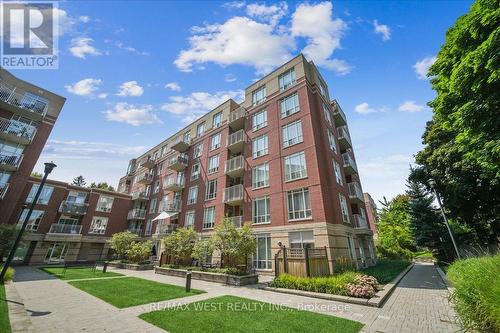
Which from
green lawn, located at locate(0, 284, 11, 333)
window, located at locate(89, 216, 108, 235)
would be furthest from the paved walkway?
window, located at locate(89, 216, 108, 235)

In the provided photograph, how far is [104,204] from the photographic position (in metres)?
34.2

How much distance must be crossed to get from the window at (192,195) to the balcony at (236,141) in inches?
274

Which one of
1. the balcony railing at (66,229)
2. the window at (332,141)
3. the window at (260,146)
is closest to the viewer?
the window at (332,141)

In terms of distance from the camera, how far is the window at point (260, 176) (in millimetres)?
20553

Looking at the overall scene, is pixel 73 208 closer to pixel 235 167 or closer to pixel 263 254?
pixel 235 167

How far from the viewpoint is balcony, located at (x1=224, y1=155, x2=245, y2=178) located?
75.4 ft

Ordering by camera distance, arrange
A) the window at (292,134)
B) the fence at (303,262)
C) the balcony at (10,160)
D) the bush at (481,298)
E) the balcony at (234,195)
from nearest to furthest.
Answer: the bush at (481,298), the fence at (303,262), the window at (292,134), the balcony at (234,195), the balcony at (10,160)

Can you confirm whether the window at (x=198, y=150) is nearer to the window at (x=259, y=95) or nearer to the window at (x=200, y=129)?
the window at (x=200, y=129)

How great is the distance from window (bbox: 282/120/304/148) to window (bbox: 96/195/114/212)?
98.6 ft

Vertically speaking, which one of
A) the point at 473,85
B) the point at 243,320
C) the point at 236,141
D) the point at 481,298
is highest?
the point at 236,141

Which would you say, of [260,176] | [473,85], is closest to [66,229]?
[260,176]

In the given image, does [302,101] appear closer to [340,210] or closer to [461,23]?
[340,210]

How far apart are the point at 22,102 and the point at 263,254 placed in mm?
29954

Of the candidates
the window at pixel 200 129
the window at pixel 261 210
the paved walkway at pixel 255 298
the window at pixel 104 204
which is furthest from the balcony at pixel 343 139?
the window at pixel 104 204
